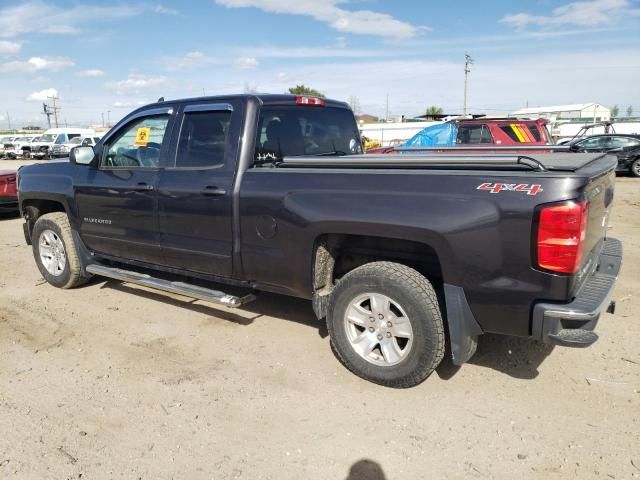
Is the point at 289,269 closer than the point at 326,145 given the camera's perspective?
Yes

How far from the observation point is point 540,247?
8.84 ft

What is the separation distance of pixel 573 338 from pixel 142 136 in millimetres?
3836

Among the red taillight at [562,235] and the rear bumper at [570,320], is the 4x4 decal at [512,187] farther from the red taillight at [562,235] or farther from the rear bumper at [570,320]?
the rear bumper at [570,320]

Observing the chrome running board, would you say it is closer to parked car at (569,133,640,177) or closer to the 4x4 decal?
the 4x4 decal

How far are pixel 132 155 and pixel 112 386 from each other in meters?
2.23

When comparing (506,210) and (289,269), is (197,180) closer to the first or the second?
(289,269)

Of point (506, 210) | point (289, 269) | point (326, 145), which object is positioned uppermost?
point (326, 145)

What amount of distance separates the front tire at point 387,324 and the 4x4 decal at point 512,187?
2.44ft

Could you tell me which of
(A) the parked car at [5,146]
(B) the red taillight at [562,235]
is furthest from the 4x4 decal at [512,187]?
(A) the parked car at [5,146]

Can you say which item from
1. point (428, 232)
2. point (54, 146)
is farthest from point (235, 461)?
point (54, 146)

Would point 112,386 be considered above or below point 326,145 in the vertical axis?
below

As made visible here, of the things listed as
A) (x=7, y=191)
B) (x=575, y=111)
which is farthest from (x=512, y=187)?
(x=575, y=111)

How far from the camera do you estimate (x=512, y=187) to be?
273cm

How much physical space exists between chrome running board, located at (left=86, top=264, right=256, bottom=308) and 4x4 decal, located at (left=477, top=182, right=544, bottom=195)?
2075 millimetres
